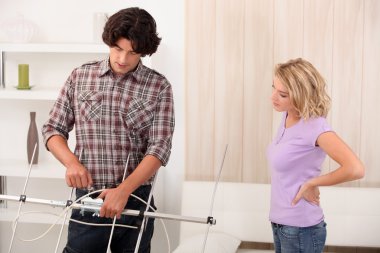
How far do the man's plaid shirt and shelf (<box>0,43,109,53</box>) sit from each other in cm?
115

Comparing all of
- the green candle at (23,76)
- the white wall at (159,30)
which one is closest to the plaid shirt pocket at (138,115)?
the white wall at (159,30)

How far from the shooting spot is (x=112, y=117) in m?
A: 2.14

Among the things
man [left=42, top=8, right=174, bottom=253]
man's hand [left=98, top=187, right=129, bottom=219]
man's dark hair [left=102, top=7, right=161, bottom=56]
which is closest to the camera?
man's hand [left=98, top=187, right=129, bottom=219]

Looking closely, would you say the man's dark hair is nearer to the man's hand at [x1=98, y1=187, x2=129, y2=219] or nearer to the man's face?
the man's face

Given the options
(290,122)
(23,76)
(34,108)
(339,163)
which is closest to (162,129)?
(290,122)

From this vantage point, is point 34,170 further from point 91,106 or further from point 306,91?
point 306,91

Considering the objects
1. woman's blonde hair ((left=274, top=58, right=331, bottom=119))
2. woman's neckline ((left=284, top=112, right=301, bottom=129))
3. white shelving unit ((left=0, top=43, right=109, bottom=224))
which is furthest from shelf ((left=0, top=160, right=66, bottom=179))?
woman's blonde hair ((left=274, top=58, right=331, bottom=119))

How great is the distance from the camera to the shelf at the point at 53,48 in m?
3.31

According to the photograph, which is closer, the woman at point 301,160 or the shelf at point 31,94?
the woman at point 301,160

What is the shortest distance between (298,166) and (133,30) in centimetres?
74

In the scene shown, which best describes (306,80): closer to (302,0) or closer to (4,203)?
(302,0)

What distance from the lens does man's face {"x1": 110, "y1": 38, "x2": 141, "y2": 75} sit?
2043 millimetres

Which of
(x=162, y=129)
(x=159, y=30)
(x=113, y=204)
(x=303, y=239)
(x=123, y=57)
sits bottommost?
(x=303, y=239)

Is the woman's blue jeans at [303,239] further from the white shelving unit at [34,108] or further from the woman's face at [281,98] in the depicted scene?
the white shelving unit at [34,108]
